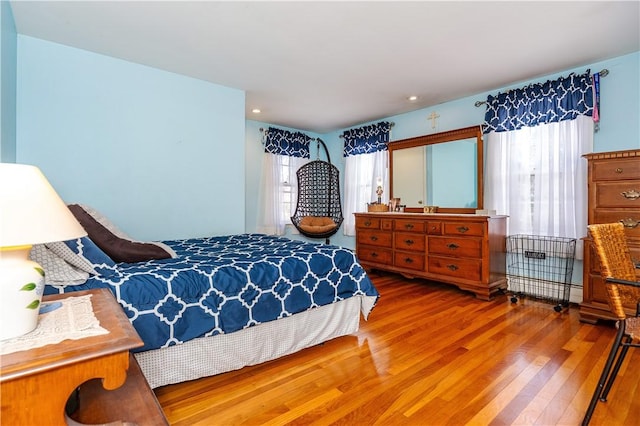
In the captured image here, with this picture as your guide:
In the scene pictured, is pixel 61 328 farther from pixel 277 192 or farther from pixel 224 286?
pixel 277 192

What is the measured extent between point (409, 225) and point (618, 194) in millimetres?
1934

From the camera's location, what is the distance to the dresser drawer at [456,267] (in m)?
3.44

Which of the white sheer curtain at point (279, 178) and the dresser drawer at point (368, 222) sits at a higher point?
the white sheer curtain at point (279, 178)

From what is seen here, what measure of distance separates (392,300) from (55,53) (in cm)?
373

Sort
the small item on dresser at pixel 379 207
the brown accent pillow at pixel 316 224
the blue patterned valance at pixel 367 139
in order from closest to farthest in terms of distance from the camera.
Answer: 1. the small item on dresser at pixel 379 207
2. the blue patterned valance at pixel 367 139
3. the brown accent pillow at pixel 316 224

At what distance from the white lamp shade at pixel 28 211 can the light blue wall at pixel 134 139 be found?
2271 millimetres

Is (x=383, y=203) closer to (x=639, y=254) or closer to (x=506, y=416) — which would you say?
(x=639, y=254)

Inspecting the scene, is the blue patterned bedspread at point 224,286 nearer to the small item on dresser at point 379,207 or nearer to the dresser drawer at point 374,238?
the dresser drawer at point 374,238

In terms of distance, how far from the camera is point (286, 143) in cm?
540

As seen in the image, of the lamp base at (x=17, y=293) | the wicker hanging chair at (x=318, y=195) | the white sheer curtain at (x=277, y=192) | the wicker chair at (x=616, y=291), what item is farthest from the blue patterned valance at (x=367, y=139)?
the lamp base at (x=17, y=293)

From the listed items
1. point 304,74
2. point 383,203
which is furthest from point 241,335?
point 383,203

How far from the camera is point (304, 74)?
334 cm

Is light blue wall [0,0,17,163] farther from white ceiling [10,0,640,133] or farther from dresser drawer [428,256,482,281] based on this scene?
dresser drawer [428,256,482,281]

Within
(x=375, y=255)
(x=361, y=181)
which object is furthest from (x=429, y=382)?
(x=361, y=181)
